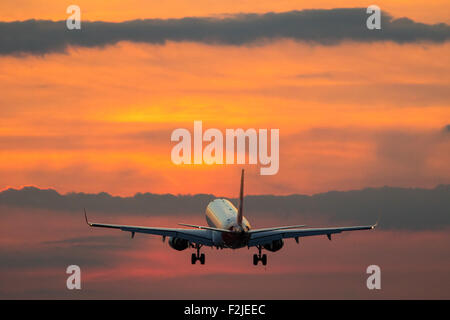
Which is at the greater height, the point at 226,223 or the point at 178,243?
the point at 178,243

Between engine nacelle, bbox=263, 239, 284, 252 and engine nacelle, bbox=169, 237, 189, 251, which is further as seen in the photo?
engine nacelle, bbox=263, 239, 284, 252

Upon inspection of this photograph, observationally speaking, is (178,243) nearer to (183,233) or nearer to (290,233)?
(183,233)

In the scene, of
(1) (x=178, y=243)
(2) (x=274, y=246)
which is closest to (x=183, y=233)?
(1) (x=178, y=243)

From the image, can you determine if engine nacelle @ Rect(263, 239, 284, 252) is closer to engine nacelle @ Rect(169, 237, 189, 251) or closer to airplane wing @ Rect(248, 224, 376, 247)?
airplane wing @ Rect(248, 224, 376, 247)

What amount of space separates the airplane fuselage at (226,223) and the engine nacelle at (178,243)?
19.0ft

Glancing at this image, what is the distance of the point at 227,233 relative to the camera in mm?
168625

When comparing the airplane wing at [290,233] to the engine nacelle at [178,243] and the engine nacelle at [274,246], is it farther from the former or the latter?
the engine nacelle at [178,243]

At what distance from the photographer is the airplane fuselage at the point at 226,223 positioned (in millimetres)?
167750

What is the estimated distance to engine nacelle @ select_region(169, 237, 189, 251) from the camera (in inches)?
7205

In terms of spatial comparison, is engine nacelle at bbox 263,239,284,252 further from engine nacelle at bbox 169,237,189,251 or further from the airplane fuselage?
engine nacelle at bbox 169,237,189,251

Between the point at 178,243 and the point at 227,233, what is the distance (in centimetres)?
1702

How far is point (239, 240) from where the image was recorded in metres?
168
